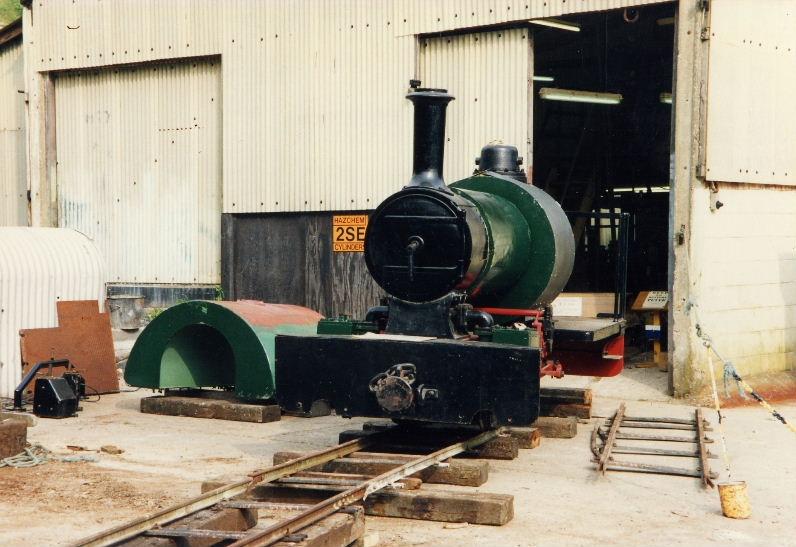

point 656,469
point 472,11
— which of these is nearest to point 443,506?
point 656,469

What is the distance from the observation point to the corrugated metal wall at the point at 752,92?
12414 mm

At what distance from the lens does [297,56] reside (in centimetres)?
1520

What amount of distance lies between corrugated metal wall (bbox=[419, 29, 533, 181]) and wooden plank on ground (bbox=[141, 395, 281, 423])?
16.0 ft

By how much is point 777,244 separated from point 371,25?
20.6 ft

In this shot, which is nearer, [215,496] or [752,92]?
[215,496]

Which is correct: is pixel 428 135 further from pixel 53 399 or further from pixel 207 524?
pixel 53 399

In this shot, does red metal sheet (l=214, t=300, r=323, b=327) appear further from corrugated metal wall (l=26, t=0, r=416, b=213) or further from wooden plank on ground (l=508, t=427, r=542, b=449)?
corrugated metal wall (l=26, t=0, r=416, b=213)

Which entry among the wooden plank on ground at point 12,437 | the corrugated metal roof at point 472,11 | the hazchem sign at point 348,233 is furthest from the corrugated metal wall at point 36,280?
the corrugated metal roof at point 472,11

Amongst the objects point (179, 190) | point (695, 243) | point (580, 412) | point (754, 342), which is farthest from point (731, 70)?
point (179, 190)

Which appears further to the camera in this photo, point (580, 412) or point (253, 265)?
point (253, 265)

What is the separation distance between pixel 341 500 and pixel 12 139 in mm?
14719

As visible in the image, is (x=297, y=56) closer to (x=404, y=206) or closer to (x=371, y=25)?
(x=371, y=25)

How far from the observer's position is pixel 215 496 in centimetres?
606

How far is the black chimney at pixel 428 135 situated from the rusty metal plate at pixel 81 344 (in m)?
5.68
